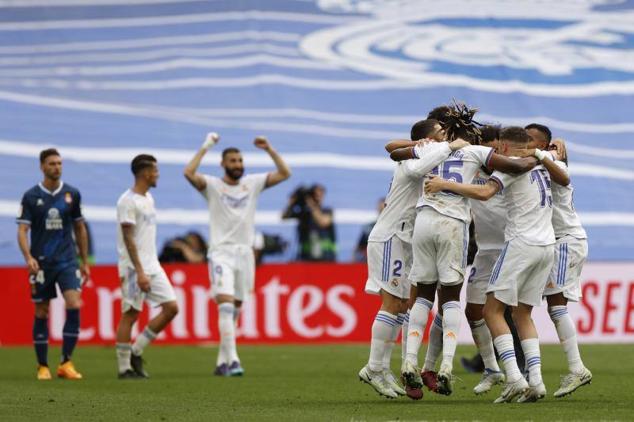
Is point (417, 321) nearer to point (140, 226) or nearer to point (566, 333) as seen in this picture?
point (566, 333)

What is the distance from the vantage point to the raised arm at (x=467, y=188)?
9820 mm

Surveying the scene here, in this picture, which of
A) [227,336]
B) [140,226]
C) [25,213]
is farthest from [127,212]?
[227,336]

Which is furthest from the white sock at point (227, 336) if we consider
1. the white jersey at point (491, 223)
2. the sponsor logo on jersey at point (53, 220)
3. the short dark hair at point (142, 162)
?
the white jersey at point (491, 223)

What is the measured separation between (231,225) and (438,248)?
4.65 meters

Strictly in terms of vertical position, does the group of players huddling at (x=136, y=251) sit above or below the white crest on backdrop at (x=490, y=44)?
below

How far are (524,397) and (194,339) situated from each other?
9765mm

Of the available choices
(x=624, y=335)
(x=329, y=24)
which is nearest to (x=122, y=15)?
(x=329, y=24)

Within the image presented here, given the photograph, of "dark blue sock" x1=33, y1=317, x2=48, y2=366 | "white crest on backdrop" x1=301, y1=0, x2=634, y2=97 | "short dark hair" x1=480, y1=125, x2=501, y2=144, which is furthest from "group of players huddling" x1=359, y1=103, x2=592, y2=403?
"white crest on backdrop" x1=301, y1=0, x2=634, y2=97

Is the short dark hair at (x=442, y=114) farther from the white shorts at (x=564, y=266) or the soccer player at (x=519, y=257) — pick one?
the white shorts at (x=564, y=266)

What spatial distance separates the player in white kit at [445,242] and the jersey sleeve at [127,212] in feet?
14.7

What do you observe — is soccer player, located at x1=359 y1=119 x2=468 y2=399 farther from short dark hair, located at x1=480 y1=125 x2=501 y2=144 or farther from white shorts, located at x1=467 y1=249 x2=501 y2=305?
short dark hair, located at x1=480 y1=125 x2=501 y2=144

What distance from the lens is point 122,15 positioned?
30.7 m

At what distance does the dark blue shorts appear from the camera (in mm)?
13672

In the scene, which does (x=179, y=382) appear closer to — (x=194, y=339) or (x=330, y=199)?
(x=194, y=339)
